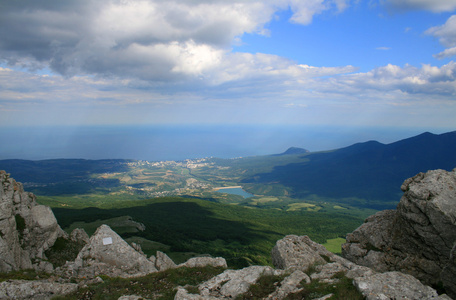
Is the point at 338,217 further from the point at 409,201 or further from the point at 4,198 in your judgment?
the point at 4,198

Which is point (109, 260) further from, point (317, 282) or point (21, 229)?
point (317, 282)

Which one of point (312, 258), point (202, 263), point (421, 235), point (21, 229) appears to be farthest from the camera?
point (21, 229)

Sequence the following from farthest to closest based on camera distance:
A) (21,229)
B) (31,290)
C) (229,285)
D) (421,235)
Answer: (21,229), (421,235), (229,285), (31,290)

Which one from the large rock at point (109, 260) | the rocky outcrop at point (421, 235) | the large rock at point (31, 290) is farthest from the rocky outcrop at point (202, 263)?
the rocky outcrop at point (421, 235)

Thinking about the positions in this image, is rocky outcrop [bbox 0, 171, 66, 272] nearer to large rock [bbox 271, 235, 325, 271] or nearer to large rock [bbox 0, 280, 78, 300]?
large rock [bbox 0, 280, 78, 300]

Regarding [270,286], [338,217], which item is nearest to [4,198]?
[270,286]

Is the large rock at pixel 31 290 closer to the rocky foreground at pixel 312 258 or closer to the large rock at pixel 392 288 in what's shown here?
the rocky foreground at pixel 312 258

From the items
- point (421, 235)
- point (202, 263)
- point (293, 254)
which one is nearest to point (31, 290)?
point (202, 263)
